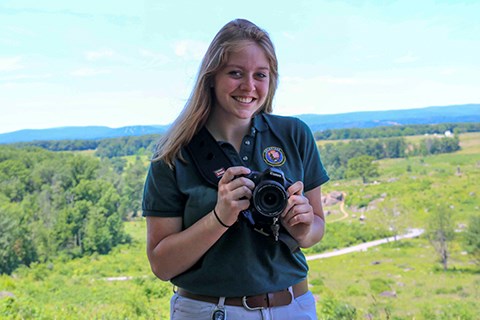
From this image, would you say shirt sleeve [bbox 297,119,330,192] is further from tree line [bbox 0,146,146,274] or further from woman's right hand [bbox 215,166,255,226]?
tree line [bbox 0,146,146,274]

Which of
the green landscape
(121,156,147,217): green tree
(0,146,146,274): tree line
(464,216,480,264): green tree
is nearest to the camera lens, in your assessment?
the green landscape

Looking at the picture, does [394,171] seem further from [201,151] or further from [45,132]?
[201,151]

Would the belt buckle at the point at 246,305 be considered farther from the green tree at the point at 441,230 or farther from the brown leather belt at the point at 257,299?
the green tree at the point at 441,230

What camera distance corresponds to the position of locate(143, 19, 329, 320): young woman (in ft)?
3.10

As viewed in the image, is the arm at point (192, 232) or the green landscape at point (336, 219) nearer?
the arm at point (192, 232)

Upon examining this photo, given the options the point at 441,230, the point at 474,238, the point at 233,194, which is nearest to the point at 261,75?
the point at 233,194

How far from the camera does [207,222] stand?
92 cm

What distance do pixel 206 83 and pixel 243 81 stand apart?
8 centimetres

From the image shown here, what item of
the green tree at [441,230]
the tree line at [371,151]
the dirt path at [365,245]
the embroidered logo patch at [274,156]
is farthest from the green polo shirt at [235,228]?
the green tree at [441,230]

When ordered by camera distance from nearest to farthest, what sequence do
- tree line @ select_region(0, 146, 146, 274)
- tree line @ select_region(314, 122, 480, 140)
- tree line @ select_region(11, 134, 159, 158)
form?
tree line @ select_region(0, 146, 146, 274)
tree line @ select_region(11, 134, 159, 158)
tree line @ select_region(314, 122, 480, 140)

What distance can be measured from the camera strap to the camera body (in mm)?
28

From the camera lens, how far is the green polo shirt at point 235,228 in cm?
96

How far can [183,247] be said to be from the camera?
958mm

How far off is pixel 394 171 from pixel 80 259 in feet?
48.1
